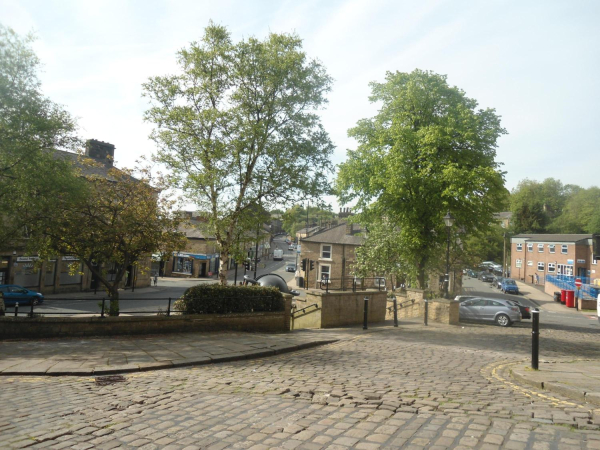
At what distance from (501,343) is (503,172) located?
12736 mm

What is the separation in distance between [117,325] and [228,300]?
373cm

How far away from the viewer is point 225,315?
1433 centimetres

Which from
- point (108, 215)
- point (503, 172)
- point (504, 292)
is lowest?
point (504, 292)

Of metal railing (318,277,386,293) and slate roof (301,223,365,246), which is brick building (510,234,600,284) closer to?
slate roof (301,223,365,246)

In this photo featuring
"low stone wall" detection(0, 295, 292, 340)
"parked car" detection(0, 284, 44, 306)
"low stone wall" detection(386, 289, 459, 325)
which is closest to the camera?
"low stone wall" detection(0, 295, 292, 340)

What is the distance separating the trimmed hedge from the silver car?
11.0m

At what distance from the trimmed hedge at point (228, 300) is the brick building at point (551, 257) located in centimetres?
4976

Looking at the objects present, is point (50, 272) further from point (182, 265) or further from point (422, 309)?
point (422, 309)

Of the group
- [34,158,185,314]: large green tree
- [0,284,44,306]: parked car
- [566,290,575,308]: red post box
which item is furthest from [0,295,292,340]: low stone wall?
[566,290,575,308]: red post box

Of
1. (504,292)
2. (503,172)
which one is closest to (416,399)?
(503,172)

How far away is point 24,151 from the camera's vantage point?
12.9m

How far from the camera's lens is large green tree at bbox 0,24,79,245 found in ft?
42.0

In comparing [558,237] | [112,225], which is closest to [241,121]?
[112,225]

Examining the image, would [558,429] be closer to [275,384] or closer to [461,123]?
[275,384]
